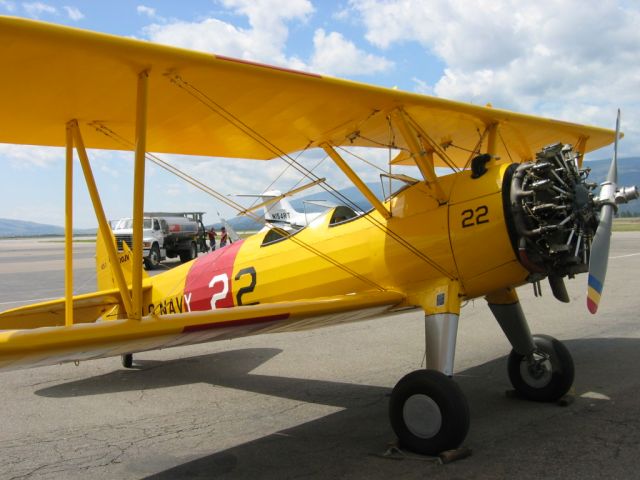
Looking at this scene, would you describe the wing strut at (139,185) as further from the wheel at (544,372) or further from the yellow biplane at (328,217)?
the wheel at (544,372)

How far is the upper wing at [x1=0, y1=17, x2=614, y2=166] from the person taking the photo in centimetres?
340

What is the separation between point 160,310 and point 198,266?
28.9 inches

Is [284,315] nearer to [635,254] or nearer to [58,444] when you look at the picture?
[58,444]

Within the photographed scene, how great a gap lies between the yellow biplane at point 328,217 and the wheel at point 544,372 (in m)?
0.01

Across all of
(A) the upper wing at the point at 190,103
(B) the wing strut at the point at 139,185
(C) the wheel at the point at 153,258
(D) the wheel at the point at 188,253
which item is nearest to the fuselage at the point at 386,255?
(A) the upper wing at the point at 190,103

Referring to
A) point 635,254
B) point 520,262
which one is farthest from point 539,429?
point 635,254

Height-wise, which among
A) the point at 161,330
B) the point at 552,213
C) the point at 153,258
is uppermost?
the point at 153,258

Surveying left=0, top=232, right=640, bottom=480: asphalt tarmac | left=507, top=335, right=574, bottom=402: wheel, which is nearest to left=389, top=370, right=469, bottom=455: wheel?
left=0, top=232, right=640, bottom=480: asphalt tarmac

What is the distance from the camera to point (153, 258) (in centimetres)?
2478

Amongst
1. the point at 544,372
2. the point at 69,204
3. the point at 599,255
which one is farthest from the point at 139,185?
the point at 544,372

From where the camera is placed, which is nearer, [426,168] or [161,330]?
[161,330]

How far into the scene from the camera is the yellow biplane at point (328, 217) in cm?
355

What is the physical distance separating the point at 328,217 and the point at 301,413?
71.6 inches

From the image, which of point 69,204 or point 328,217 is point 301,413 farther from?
point 69,204
